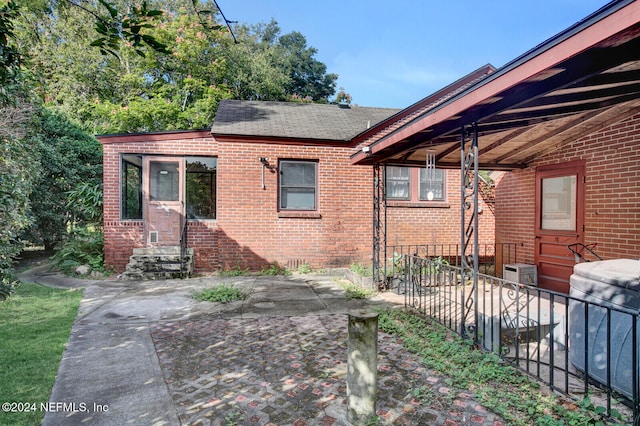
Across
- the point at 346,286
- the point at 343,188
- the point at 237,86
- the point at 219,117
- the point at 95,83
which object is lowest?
the point at 346,286

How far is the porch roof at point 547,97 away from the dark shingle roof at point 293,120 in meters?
3.23

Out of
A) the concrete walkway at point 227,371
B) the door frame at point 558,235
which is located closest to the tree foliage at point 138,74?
the concrete walkway at point 227,371

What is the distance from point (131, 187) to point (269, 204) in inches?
147

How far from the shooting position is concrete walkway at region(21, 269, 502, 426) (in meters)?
2.64

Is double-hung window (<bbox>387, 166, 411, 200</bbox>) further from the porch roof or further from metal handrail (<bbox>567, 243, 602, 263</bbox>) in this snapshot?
metal handrail (<bbox>567, 243, 602, 263</bbox>)

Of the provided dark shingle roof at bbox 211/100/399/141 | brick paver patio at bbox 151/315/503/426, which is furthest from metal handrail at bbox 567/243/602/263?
dark shingle roof at bbox 211/100/399/141

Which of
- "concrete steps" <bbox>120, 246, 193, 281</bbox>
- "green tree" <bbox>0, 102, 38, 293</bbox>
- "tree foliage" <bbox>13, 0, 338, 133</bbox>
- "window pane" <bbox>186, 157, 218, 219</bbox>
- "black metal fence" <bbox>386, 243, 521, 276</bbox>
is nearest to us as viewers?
"green tree" <bbox>0, 102, 38, 293</bbox>

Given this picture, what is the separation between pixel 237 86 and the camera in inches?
875

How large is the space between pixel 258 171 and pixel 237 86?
51.1 feet

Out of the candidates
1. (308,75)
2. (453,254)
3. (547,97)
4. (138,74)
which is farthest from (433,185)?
(308,75)

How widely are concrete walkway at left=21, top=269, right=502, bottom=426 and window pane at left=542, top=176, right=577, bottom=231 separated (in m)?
3.75

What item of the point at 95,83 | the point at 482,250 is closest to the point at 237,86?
the point at 95,83

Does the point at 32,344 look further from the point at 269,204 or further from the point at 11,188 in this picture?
the point at 269,204

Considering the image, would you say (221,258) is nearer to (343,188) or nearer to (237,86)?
(343,188)
